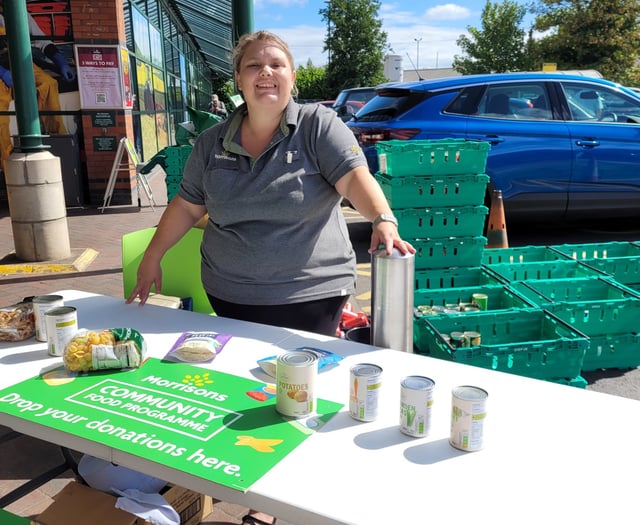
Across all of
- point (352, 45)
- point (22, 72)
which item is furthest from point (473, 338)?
point (352, 45)

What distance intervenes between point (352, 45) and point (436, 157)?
4381cm

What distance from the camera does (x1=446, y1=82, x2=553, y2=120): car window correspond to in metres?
6.61

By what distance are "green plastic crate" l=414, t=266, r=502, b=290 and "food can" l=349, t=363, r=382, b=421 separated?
296cm

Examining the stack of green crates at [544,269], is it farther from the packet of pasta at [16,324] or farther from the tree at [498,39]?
the tree at [498,39]

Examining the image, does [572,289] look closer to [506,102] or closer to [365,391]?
[365,391]

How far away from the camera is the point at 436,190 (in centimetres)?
462

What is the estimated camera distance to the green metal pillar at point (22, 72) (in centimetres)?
601

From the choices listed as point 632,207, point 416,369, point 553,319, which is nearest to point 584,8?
point 632,207

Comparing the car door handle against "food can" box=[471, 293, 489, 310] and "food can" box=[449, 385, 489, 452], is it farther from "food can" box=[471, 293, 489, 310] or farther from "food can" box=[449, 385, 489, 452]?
"food can" box=[449, 385, 489, 452]

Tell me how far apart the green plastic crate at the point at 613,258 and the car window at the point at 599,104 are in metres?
2.40

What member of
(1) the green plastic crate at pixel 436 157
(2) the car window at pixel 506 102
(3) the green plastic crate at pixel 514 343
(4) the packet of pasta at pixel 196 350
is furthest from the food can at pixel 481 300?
(2) the car window at pixel 506 102

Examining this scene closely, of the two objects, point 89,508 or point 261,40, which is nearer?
point 89,508

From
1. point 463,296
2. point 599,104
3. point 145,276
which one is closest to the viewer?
point 145,276

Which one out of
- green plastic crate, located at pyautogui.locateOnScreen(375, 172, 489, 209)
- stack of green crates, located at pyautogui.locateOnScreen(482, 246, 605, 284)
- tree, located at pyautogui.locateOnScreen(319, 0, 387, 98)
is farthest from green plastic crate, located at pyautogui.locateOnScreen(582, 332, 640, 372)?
tree, located at pyautogui.locateOnScreen(319, 0, 387, 98)
